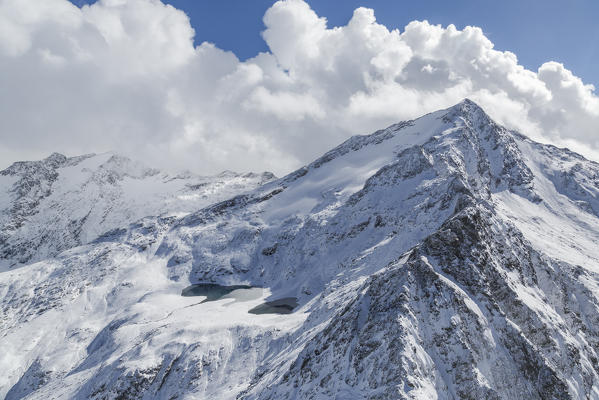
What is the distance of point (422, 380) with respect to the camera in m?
31.2

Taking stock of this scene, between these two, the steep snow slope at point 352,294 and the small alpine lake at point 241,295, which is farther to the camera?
the small alpine lake at point 241,295

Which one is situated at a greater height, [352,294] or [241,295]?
[352,294]

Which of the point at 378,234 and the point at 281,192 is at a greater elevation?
the point at 281,192

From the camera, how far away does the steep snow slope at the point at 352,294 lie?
116 feet

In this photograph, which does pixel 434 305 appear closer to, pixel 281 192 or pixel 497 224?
pixel 497 224

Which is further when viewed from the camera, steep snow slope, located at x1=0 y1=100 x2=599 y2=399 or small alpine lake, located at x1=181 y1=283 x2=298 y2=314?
small alpine lake, located at x1=181 y1=283 x2=298 y2=314

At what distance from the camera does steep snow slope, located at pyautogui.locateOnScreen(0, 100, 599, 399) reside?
35312 millimetres

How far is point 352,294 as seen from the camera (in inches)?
2891

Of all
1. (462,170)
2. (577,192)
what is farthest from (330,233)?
(577,192)

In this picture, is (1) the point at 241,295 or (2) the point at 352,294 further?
(1) the point at 241,295

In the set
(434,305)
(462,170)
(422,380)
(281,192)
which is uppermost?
(281,192)

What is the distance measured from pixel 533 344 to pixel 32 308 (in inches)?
6218

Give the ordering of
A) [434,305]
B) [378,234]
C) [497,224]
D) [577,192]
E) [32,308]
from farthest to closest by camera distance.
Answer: [577,192], [32,308], [378,234], [497,224], [434,305]

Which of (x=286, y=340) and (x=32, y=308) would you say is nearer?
(x=286, y=340)
